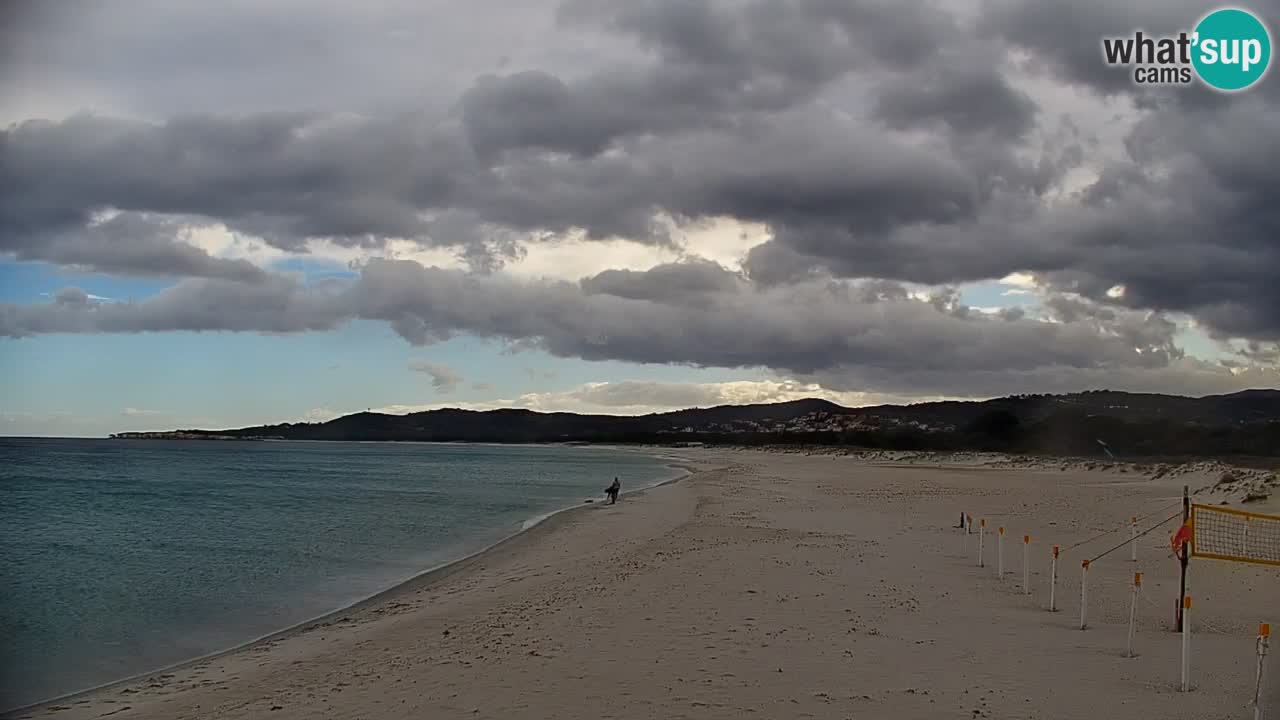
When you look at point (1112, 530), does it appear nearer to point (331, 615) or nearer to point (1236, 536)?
point (1236, 536)

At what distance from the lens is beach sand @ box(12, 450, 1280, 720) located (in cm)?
898

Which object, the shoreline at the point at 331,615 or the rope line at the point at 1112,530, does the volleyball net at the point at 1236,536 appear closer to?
the rope line at the point at 1112,530

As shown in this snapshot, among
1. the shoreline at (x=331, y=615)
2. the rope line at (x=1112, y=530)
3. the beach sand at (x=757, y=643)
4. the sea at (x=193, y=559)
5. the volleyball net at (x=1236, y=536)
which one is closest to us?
the beach sand at (x=757, y=643)

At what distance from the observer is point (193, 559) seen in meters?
24.7

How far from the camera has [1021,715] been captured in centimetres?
839

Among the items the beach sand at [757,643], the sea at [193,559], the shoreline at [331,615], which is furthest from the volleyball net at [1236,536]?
the sea at [193,559]

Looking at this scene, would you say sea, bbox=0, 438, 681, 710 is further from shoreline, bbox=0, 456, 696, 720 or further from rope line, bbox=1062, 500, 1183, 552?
rope line, bbox=1062, 500, 1183, 552

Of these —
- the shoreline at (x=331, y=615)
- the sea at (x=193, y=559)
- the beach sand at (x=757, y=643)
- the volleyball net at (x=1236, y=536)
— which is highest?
the volleyball net at (x=1236, y=536)

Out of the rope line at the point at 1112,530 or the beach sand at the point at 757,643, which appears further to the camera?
the rope line at the point at 1112,530

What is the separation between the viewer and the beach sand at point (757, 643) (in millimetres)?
8984

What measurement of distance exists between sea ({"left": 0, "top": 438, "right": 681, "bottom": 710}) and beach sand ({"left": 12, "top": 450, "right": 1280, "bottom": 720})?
167 centimetres

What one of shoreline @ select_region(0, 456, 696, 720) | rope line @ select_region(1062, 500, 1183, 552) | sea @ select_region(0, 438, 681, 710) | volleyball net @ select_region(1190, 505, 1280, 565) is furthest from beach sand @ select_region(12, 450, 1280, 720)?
sea @ select_region(0, 438, 681, 710)

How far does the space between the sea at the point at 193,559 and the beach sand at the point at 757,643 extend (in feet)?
5.49

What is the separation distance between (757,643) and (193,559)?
63.6 ft
